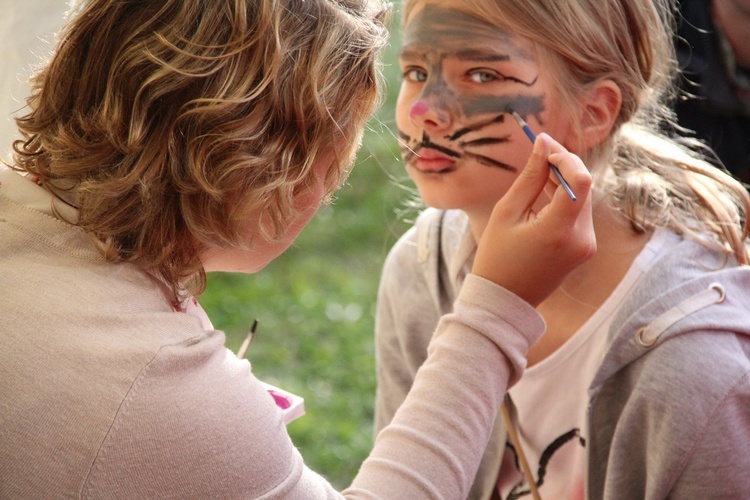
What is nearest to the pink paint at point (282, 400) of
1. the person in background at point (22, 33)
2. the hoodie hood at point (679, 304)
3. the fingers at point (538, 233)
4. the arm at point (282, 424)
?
the arm at point (282, 424)

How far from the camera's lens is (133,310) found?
0.79 metres

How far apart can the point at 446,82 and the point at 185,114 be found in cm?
46

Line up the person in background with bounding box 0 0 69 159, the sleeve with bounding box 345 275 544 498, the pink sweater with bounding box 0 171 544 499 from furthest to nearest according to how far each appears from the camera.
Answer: the person in background with bounding box 0 0 69 159 < the sleeve with bounding box 345 275 544 498 < the pink sweater with bounding box 0 171 544 499

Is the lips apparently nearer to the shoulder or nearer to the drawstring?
the drawstring

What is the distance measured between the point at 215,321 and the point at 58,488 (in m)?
1.76

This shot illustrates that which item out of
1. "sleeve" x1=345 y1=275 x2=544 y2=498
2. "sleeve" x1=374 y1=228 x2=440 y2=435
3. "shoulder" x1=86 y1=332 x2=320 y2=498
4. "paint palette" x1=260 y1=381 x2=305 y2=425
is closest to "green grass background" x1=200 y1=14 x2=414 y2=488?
"sleeve" x1=374 y1=228 x2=440 y2=435

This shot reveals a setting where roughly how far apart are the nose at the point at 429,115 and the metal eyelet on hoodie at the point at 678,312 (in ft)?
1.23

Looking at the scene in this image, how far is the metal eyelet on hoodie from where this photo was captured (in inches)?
41.2

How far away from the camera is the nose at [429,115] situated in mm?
1141

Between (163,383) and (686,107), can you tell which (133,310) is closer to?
(163,383)

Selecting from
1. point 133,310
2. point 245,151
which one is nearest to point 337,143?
point 245,151

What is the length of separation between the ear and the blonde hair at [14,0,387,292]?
408mm

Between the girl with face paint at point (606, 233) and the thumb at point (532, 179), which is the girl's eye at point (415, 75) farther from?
the thumb at point (532, 179)

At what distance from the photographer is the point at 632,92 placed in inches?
46.4
